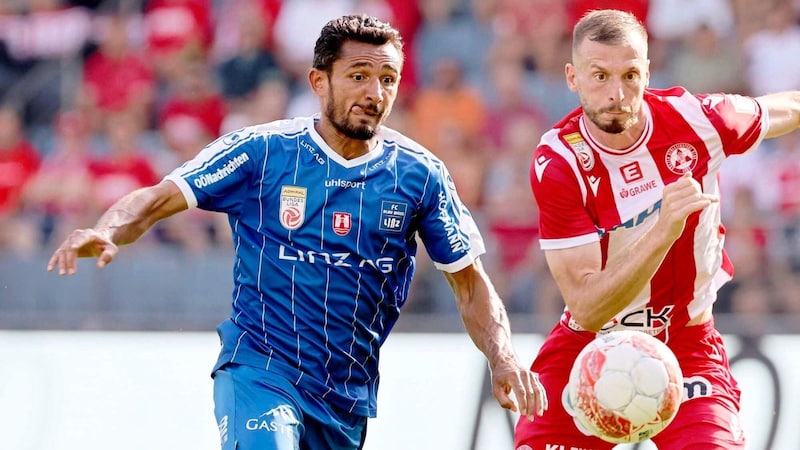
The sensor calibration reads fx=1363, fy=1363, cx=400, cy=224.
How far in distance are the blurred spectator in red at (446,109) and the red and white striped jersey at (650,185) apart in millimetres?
7095

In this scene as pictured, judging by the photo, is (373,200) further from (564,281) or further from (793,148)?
(793,148)

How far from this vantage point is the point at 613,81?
635 centimetres

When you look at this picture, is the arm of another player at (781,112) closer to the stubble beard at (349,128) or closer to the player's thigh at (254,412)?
the stubble beard at (349,128)

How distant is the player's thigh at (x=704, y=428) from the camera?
6254 mm

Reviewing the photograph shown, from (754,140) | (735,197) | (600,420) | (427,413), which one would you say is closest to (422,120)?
(735,197)

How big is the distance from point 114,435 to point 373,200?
14.0 ft

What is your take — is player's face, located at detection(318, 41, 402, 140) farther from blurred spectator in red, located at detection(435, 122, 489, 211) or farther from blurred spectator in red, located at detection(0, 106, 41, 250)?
blurred spectator in red, located at detection(0, 106, 41, 250)

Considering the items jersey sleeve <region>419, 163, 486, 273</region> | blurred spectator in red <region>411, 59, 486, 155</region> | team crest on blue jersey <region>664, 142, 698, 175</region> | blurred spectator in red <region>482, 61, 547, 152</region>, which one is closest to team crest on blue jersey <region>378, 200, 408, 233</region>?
jersey sleeve <region>419, 163, 486, 273</region>

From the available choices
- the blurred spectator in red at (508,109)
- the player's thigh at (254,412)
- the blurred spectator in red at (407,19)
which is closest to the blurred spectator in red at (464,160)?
the blurred spectator in red at (508,109)

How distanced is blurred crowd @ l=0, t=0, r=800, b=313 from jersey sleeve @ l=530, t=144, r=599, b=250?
520cm

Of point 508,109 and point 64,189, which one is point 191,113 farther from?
point 508,109

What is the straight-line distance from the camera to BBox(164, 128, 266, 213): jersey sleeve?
21.2 feet

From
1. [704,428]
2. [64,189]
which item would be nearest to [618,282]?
[704,428]

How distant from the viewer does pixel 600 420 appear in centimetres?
592
